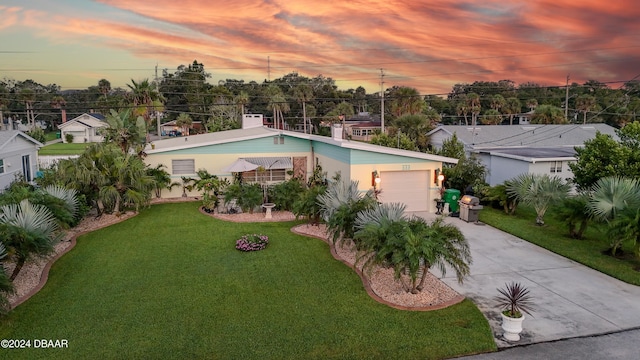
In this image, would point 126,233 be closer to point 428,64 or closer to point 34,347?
point 34,347

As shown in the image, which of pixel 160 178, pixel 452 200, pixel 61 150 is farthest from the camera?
pixel 61 150

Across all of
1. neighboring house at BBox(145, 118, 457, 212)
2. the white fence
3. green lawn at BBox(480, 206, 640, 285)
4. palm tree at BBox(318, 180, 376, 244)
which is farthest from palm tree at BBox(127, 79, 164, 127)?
green lawn at BBox(480, 206, 640, 285)

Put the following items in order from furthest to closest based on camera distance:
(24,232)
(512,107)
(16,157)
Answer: (512,107) < (16,157) < (24,232)

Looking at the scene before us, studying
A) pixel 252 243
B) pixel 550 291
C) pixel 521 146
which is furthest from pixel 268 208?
pixel 521 146

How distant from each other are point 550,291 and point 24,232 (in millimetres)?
11569

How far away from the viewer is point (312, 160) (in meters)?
20.1

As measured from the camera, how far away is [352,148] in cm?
1520

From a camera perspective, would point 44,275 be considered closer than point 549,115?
Yes

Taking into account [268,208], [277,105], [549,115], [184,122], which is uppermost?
[277,105]

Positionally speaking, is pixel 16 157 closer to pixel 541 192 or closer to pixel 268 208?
pixel 268 208

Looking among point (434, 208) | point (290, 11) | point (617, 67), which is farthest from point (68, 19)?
point (617, 67)

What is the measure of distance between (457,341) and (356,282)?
2.96m

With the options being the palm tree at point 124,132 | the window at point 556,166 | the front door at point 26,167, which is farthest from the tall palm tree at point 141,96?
the window at point 556,166

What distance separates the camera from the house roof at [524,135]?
27.0 metres
